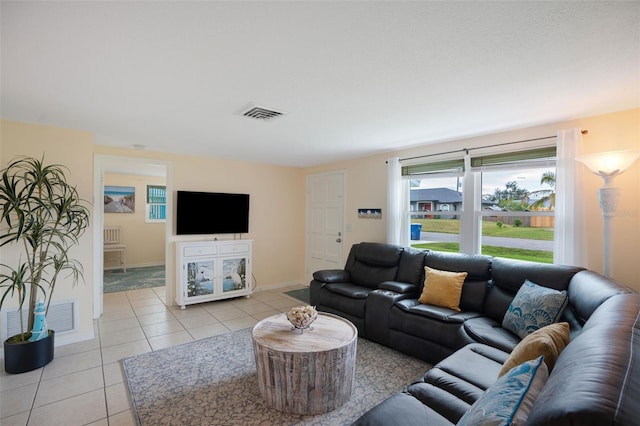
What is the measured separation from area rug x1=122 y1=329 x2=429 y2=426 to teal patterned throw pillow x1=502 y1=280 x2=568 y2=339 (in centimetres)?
87

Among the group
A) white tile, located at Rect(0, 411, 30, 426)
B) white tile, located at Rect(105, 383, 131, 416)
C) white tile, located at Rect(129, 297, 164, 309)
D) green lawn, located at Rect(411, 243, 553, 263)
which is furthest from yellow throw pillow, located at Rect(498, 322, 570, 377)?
white tile, located at Rect(129, 297, 164, 309)

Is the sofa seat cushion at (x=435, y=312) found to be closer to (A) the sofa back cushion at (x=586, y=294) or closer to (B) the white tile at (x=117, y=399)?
(A) the sofa back cushion at (x=586, y=294)

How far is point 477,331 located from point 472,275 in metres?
0.80

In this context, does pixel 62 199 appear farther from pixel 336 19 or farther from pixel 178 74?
pixel 336 19

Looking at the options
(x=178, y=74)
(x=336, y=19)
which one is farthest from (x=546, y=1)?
(x=178, y=74)

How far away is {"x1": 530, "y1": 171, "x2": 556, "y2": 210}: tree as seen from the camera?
Result: 9.84 feet

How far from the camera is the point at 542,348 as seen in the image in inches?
52.6

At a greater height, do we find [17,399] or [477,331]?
[477,331]

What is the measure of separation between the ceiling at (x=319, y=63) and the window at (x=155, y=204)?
194 inches

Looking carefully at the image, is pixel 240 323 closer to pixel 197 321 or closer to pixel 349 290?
pixel 197 321

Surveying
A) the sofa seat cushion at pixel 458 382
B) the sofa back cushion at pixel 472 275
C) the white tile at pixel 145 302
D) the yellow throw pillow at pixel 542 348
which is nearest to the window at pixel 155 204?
the white tile at pixel 145 302

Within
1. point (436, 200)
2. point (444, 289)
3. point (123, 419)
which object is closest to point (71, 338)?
point (123, 419)

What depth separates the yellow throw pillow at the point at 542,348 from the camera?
4.31 feet

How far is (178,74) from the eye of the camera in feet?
6.31
